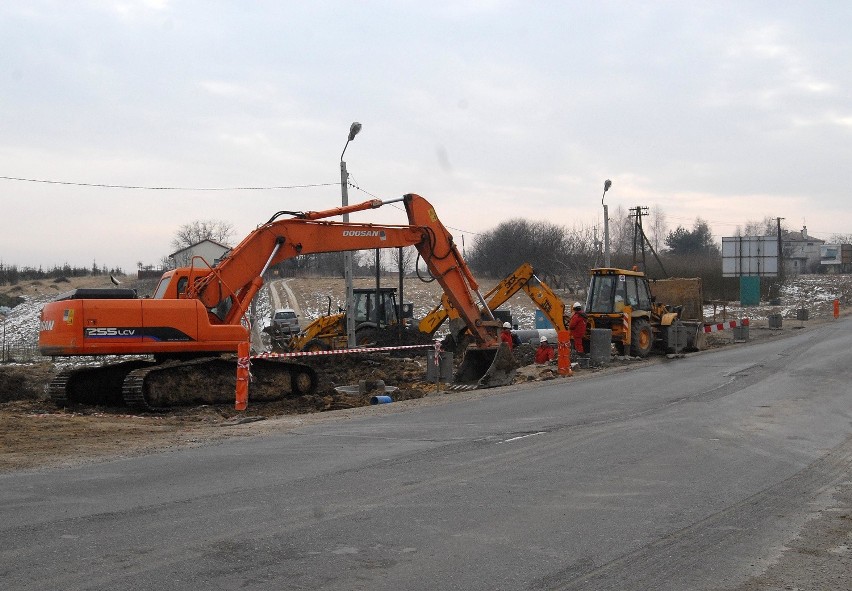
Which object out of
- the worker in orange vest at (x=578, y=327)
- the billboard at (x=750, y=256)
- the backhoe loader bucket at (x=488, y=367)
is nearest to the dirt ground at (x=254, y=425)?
the backhoe loader bucket at (x=488, y=367)

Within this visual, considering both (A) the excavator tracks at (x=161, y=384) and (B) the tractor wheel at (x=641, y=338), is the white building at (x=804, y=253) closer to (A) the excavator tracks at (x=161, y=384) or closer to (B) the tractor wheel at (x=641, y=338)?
(B) the tractor wheel at (x=641, y=338)

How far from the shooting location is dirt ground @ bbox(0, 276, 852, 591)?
6.70m

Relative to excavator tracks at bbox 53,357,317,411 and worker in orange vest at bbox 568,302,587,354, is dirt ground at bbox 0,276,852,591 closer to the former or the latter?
excavator tracks at bbox 53,357,317,411

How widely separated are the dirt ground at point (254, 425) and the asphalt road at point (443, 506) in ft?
0.98

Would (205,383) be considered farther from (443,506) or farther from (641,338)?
(641,338)

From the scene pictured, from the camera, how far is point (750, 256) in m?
53.0

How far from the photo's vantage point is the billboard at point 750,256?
2064 inches

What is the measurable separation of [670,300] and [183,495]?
29290 millimetres

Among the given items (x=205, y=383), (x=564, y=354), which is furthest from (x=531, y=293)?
(x=205, y=383)

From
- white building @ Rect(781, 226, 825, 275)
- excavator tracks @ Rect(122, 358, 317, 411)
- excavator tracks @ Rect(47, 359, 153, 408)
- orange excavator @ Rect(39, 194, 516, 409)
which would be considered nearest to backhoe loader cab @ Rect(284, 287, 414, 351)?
orange excavator @ Rect(39, 194, 516, 409)

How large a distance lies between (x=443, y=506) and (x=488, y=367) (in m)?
13.3

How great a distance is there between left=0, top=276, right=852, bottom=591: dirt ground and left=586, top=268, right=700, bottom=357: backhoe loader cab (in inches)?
57.0

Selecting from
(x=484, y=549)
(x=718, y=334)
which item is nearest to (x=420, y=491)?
(x=484, y=549)

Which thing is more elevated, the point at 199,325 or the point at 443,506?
the point at 199,325
